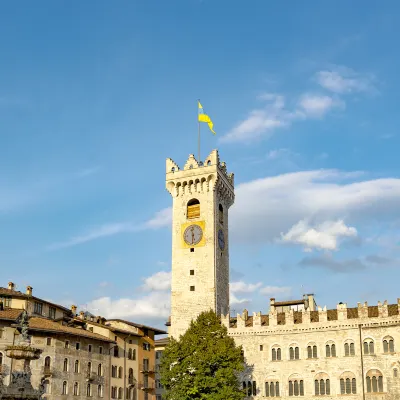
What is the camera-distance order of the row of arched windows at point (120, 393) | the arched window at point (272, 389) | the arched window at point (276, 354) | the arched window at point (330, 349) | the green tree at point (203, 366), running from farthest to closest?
the row of arched windows at point (120, 393) < the arched window at point (276, 354) < the arched window at point (272, 389) < the arched window at point (330, 349) < the green tree at point (203, 366)

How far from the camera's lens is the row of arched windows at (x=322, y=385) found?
56.4m

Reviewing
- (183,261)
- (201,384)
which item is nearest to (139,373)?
(183,261)

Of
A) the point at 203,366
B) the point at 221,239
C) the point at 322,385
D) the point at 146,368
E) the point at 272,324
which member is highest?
the point at 221,239

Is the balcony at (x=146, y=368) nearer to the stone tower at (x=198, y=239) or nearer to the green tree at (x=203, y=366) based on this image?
the stone tower at (x=198, y=239)

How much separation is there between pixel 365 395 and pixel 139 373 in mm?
27438

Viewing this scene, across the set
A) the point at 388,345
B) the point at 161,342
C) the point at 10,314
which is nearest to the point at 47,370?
the point at 10,314

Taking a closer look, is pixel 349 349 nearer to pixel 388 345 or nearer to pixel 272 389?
pixel 388 345

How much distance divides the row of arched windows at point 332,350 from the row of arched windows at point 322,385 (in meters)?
1.97

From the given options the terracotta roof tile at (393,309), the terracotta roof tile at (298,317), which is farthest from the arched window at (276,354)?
the terracotta roof tile at (393,309)

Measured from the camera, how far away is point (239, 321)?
6469cm

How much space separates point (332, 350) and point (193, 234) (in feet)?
68.4

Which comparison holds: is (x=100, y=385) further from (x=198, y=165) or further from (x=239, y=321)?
(x=198, y=165)

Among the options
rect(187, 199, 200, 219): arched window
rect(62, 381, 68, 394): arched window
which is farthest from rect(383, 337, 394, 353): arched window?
rect(62, 381, 68, 394): arched window

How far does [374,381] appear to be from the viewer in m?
56.4
